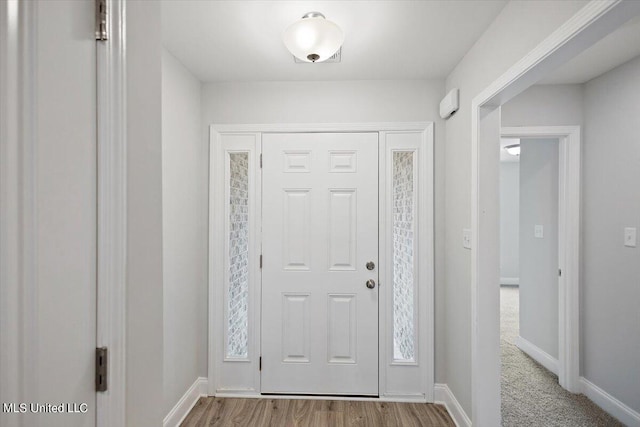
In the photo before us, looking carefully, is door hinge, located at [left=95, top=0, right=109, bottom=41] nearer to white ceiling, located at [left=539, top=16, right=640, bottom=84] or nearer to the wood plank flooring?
the wood plank flooring

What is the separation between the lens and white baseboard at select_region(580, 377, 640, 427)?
6.64ft

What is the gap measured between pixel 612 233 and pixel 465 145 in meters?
1.38

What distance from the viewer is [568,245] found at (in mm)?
2473

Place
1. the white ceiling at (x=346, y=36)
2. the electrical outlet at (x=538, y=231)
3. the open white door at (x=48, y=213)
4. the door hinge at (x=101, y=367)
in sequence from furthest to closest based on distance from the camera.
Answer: the electrical outlet at (x=538, y=231)
the white ceiling at (x=346, y=36)
the door hinge at (x=101, y=367)
the open white door at (x=48, y=213)

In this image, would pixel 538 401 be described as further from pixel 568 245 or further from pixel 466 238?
pixel 466 238

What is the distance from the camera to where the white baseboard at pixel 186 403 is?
1.96 meters

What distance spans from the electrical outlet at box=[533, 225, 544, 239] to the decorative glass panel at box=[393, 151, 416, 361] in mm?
1570

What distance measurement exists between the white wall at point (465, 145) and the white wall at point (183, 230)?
1914mm

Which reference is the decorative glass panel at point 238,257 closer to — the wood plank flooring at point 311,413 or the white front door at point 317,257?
the white front door at point 317,257

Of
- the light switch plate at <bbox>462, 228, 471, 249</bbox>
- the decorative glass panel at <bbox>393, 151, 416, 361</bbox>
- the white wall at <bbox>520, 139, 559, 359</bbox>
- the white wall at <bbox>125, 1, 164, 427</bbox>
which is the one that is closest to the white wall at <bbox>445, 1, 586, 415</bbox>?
the light switch plate at <bbox>462, 228, 471, 249</bbox>

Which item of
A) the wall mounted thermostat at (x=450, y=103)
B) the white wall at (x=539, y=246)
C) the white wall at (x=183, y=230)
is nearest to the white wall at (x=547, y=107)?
the white wall at (x=539, y=246)

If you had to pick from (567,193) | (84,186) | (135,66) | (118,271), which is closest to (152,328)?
(118,271)

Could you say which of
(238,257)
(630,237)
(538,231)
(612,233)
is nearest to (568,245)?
(612,233)

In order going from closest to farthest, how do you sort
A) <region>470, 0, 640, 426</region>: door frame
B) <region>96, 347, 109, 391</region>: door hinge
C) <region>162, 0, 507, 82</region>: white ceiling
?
<region>96, 347, 109, 391</region>: door hinge → <region>162, 0, 507, 82</region>: white ceiling → <region>470, 0, 640, 426</region>: door frame
